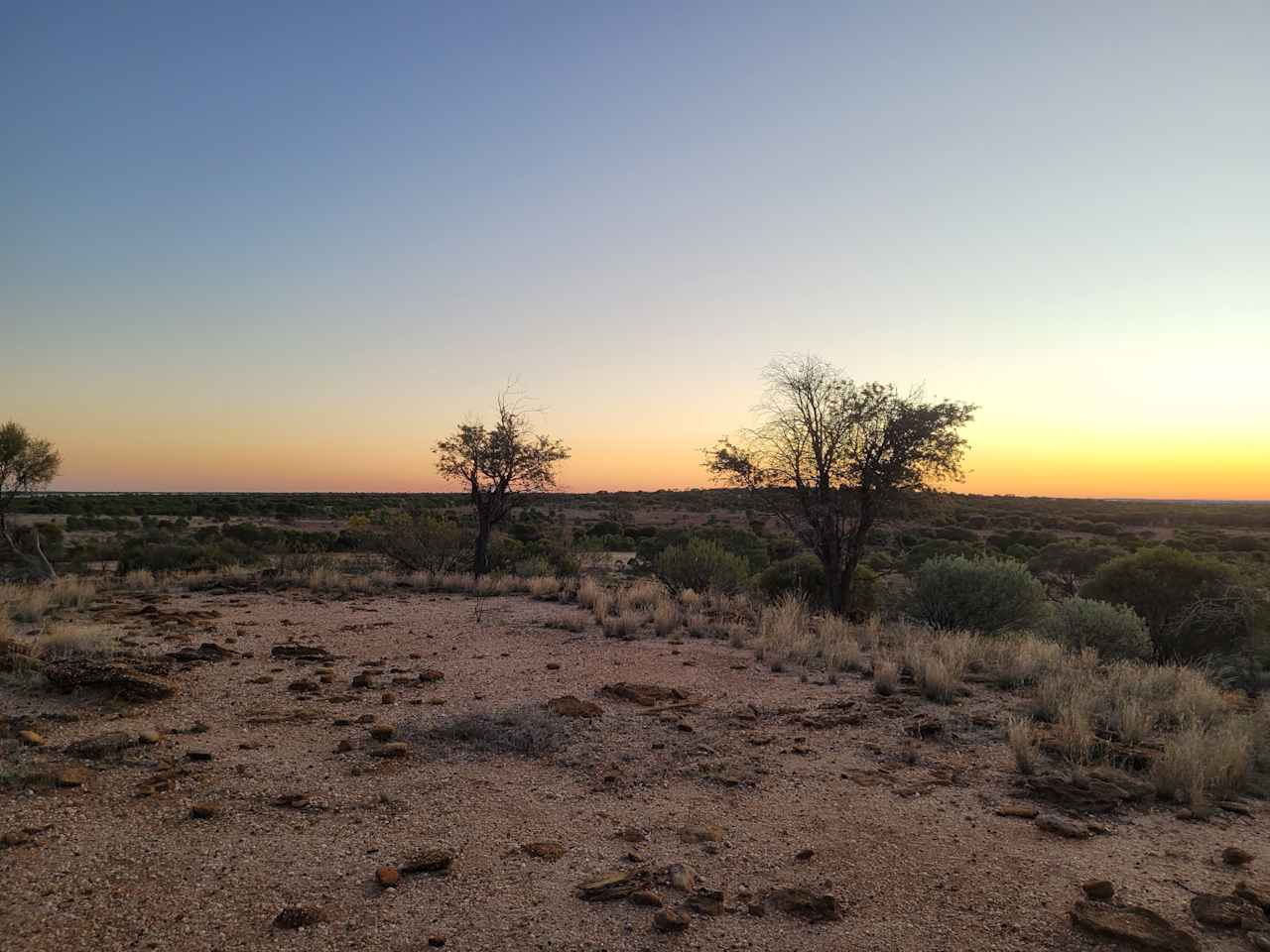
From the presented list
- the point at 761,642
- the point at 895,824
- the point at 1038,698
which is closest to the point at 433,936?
the point at 895,824

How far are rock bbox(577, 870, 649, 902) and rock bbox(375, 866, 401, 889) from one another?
1118 millimetres

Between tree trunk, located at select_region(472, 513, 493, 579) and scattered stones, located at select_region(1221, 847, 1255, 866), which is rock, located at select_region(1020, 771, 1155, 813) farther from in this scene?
tree trunk, located at select_region(472, 513, 493, 579)

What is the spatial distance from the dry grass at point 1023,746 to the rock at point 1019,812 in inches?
34.7

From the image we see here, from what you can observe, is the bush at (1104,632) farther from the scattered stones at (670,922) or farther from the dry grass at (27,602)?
the dry grass at (27,602)

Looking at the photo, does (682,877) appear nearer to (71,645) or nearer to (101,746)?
(101,746)

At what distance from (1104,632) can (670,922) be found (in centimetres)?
1163

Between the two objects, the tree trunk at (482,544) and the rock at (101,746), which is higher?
the tree trunk at (482,544)

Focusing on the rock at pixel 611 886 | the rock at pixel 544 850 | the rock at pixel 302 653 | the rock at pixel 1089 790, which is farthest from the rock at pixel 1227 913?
the rock at pixel 302 653

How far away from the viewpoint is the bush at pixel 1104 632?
12547 mm

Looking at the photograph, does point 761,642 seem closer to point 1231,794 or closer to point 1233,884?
point 1231,794

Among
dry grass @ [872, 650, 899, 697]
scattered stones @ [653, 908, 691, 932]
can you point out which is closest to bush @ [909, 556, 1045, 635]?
dry grass @ [872, 650, 899, 697]

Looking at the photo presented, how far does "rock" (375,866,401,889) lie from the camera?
4.44 metres

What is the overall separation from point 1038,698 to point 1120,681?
50.0 inches

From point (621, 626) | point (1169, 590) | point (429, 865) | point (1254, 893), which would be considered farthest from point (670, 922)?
point (1169, 590)
